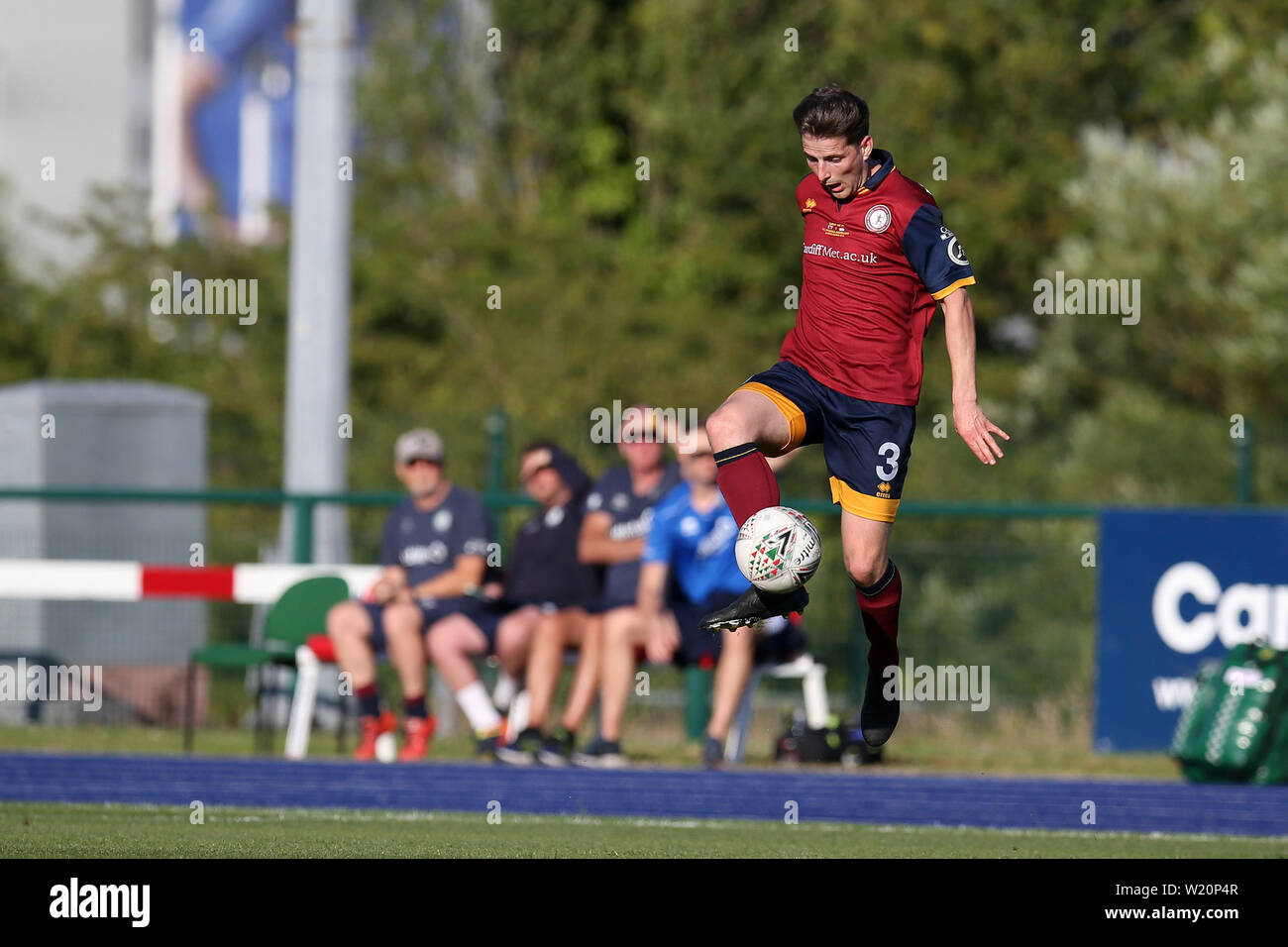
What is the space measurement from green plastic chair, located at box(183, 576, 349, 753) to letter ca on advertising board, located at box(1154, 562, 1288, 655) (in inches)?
200

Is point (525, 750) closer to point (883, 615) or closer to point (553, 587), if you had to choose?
point (553, 587)

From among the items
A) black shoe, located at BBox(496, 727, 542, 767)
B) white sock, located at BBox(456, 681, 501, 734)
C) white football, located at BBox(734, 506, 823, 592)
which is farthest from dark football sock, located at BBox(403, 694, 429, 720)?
white football, located at BBox(734, 506, 823, 592)

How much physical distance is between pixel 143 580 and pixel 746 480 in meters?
7.25

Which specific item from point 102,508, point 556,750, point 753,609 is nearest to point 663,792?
point 556,750

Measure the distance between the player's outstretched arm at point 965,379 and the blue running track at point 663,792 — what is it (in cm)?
253

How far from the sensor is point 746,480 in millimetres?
6602

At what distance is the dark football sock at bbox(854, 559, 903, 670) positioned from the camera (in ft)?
23.6

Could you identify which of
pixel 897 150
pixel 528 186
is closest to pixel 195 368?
pixel 528 186

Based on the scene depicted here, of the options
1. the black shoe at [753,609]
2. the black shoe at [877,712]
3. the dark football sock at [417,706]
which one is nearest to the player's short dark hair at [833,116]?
the black shoe at [753,609]

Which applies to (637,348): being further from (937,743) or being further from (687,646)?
(687,646)

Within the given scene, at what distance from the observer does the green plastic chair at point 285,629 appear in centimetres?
1180

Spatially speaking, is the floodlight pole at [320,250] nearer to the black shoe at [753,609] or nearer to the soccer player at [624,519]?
the soccer player at [624,519]

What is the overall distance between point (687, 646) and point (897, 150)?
11.8m

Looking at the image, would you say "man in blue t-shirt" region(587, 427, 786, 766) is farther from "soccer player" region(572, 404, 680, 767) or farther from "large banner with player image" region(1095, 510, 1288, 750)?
"large banner with player image" region(1095, 510, 1288, 750)
